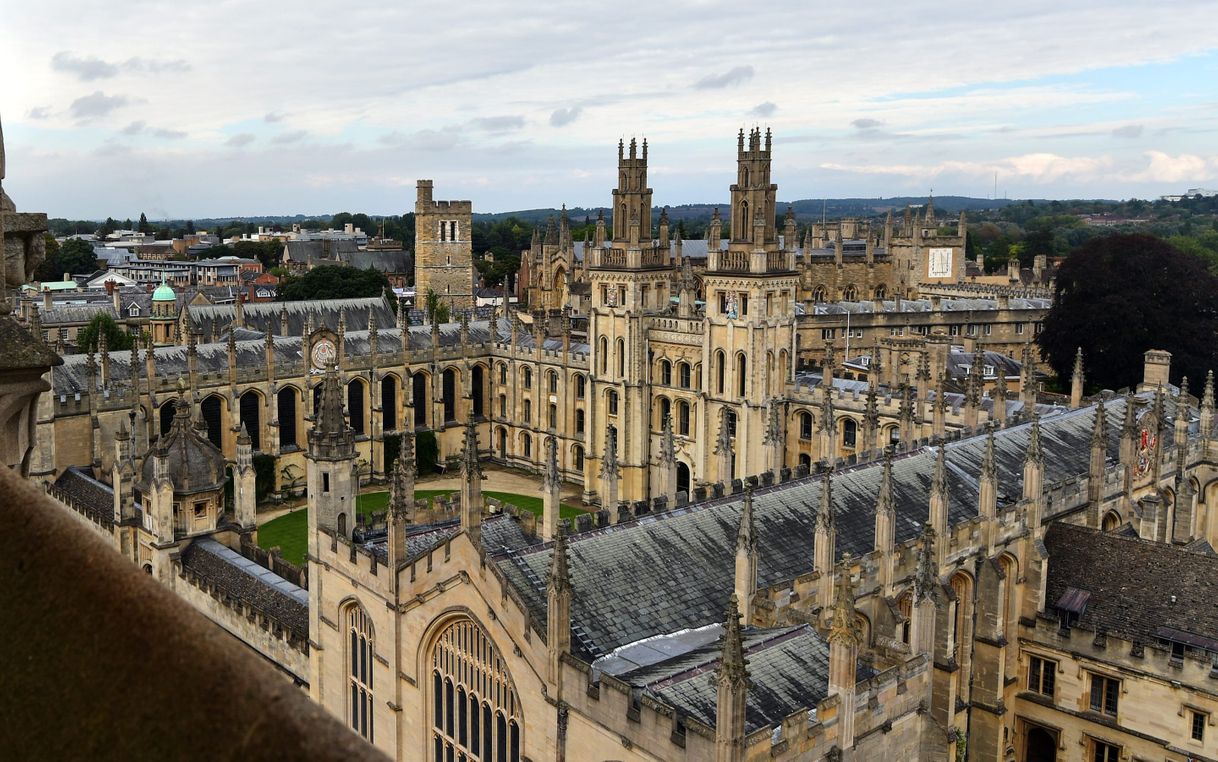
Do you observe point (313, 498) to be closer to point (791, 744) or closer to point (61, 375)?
point (791, 744)

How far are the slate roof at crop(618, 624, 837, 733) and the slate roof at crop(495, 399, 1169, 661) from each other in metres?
1.74

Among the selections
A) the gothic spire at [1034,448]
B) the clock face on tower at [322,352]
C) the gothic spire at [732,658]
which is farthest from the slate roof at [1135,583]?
the clock face on tower at [322,352]

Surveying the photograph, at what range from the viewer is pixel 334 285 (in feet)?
327

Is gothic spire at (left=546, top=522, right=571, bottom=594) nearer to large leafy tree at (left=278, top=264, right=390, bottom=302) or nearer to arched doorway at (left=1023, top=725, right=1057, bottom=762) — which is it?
arched doorway at (left=1023, top=725, right=1057, bottom=762)

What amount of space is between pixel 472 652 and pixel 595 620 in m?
2.38

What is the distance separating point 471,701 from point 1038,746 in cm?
1668

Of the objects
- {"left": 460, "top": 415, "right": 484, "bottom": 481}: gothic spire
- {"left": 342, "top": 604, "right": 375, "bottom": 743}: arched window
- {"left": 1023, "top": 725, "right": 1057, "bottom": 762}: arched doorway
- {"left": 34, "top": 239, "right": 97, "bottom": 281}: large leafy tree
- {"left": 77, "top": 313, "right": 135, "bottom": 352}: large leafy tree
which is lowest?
{"left": 1023, "top": 725, "right": 1057, "bottom": 762}: arched doorway

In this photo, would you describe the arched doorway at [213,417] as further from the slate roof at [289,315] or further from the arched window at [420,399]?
the slate roof at [289,315]

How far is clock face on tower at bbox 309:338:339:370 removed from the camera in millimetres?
55156

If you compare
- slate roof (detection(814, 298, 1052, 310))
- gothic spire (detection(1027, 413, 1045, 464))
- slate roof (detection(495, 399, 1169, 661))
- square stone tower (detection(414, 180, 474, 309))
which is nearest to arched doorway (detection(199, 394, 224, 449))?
slate roof (detection(814, 298, 1052, 310))

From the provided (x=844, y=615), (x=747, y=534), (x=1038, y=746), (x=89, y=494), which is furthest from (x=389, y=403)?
→ (x=844, y=615)

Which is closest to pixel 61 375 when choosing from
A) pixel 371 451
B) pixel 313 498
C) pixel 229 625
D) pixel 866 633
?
pixel 371 451

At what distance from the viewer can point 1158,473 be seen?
3491 cm

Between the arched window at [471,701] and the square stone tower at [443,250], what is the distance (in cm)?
7014
